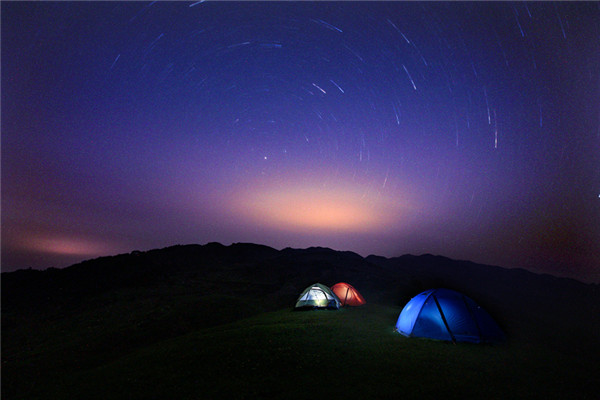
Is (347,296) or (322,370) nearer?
(322,370)

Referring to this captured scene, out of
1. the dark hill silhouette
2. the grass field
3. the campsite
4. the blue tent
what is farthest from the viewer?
the dark hill silhouette

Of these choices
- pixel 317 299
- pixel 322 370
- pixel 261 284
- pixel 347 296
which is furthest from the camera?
pixel 261 284

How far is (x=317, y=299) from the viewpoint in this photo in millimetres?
22609

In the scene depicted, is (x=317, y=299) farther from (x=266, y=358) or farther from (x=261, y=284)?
(x=261, y=284)

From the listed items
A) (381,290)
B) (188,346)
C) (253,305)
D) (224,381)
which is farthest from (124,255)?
(224,381)

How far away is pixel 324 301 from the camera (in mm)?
22609

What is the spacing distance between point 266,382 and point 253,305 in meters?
19.9

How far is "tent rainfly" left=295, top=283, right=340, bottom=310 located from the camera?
2244 cm

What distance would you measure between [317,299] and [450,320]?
1178 centimetres

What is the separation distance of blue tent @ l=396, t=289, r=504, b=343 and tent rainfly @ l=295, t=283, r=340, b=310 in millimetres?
9702

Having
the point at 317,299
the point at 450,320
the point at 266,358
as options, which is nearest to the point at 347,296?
the point at 317,299

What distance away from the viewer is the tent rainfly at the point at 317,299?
22.4 metres

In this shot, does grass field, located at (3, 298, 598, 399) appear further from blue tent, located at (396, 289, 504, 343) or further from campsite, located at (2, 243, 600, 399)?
blue tent, located at (396, 289, 504, 343)

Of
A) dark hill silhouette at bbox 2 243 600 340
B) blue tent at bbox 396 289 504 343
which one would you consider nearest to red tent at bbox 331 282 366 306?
dark hill silhouette at bbox 2 243 600 340
